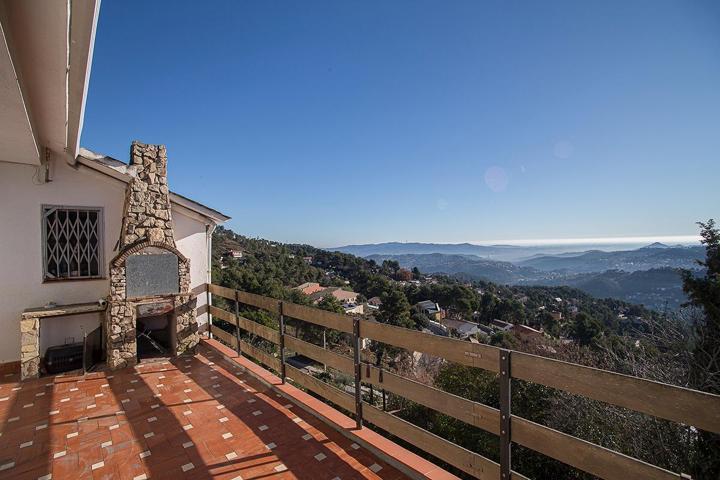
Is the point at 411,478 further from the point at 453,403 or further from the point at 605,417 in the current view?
the point at 605,417

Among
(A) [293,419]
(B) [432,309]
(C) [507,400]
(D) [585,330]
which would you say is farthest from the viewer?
(B) [432,309]

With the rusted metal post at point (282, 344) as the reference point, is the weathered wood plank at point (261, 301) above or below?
above

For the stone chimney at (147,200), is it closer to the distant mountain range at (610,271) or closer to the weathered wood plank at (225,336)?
the weathered wood plank at (225,336)

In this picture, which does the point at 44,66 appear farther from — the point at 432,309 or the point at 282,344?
the point at 432,309

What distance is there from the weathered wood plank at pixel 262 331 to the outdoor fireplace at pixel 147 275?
1.43 m

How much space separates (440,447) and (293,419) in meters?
1.68

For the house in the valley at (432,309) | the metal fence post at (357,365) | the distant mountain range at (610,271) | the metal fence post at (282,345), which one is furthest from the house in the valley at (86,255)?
the house in the valley at (432,309)

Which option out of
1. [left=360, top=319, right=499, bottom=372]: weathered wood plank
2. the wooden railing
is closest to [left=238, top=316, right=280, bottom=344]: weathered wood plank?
the wooden railing

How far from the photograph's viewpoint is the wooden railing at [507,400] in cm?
148

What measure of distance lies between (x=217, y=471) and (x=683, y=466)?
25.3 ft

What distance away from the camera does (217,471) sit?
2672 millimetres

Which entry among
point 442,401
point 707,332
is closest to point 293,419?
point 442,401

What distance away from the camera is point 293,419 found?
349 centimetres

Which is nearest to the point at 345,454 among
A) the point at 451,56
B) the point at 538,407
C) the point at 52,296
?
the point at 52,296
